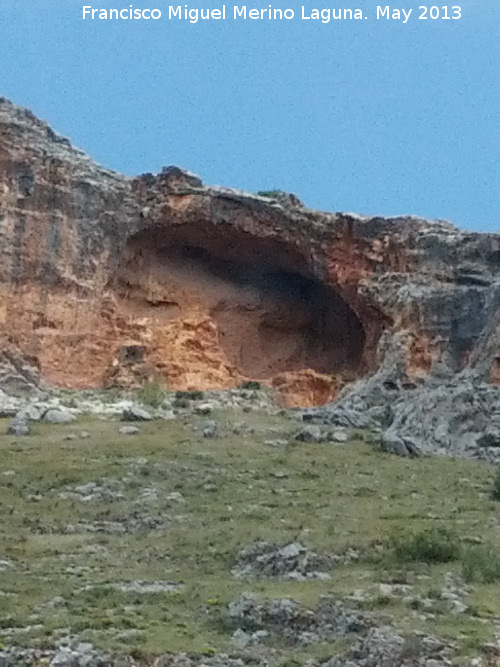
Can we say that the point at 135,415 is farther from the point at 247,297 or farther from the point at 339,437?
the point at 247,297

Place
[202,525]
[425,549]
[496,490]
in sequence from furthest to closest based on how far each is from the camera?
1. [496,490]
2. [202,525]
3. [425,549]

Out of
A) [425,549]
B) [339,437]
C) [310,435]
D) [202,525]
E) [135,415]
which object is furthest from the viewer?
[135,415]

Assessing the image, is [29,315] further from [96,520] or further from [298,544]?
[298,544]

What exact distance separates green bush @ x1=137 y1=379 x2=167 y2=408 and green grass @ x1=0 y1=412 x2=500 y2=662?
6.67 m

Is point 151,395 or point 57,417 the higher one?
point 151,395

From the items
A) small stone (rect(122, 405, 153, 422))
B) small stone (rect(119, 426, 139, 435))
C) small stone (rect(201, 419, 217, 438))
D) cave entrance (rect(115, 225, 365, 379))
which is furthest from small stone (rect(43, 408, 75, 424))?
cave entrance (rect(115, 225, 365, 379))

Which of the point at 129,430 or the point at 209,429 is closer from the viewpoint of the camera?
the point at 209,429

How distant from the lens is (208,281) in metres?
40.7

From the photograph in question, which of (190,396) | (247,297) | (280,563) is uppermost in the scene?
(247,297)

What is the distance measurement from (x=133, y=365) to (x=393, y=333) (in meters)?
8.33

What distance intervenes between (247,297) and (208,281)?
59.9 inches

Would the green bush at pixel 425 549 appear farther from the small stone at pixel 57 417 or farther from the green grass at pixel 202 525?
the small stone at pixel 57 417

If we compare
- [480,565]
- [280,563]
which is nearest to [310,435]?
[280,563]

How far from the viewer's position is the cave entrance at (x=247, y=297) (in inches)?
1540
